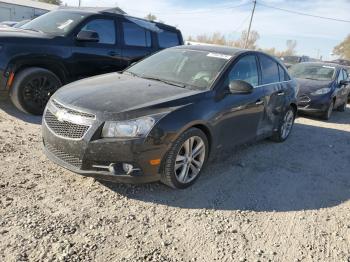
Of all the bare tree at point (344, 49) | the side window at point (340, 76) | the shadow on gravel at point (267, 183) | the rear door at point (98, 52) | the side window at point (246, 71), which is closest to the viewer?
the shadow on gravel at point (267, 183)

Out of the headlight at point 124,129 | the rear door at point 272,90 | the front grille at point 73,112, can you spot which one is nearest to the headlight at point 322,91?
the rear door at point 272,90

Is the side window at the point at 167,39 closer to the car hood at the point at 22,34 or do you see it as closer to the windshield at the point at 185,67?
the car hood at the point at 22,34

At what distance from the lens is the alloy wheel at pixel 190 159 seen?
13.6 feet

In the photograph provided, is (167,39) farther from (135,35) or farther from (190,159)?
(190,159)

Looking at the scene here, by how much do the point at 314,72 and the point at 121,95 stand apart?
8477mm

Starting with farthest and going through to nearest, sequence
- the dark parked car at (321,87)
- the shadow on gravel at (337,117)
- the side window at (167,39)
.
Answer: the shadow on gravel at (337,117) < the dark parked car at (321,87) < the side window at (167,39)

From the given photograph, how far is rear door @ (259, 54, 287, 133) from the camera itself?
5.75 metres

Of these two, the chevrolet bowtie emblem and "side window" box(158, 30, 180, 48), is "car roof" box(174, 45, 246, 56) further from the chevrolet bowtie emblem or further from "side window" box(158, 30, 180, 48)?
"side window" box(158, 30, 180, 48)

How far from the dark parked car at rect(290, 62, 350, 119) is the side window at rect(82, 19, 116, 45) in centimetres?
527

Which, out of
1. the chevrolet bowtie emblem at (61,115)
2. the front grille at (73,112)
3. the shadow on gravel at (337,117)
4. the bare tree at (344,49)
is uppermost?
the bare tree at (344,49)

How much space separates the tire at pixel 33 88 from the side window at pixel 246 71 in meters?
3.26

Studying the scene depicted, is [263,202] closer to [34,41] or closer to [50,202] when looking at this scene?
[50,202]

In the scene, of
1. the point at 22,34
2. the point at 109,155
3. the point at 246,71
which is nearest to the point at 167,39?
the point at 22,34

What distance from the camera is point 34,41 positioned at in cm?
622
